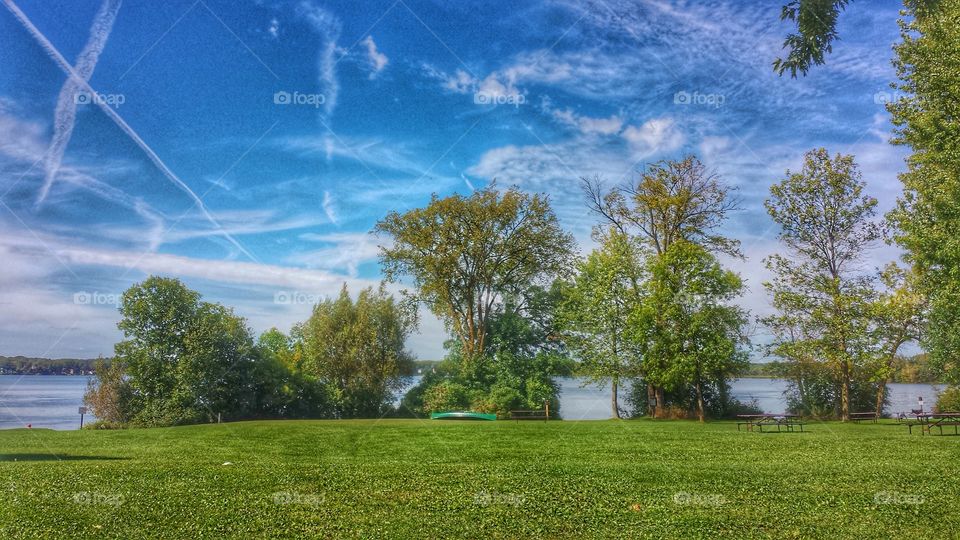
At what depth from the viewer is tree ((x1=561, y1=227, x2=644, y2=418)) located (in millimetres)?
38625

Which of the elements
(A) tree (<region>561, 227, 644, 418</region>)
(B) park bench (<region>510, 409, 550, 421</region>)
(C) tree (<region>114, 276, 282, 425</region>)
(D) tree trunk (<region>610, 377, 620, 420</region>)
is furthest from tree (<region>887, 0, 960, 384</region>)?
(C) tree (<region>114, 276, 282, 425</region>)

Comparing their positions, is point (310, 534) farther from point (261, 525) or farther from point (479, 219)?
point (479, 219)

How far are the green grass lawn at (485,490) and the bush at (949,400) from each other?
1822cm

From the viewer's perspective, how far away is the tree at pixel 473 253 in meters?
42.5

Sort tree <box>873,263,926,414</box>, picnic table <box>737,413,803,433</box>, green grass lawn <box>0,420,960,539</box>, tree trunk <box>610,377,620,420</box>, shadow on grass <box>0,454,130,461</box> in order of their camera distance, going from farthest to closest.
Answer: tree trunk <box>610,377,620,420</box> → tree <box>873,263,926,414</box> → picnic table <box>737,413,803,433</box> → shadow on grass <box>0,454,130,461</box> → green grass lawn <box>0,420,960,539</box>

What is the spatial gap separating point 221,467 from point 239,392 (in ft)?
77.6

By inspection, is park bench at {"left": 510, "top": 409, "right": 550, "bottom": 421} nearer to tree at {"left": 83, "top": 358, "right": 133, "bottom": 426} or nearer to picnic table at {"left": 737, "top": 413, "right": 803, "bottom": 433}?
picnic table at {"left": 737, "top": 413, "right": 803, "bottom": 433}

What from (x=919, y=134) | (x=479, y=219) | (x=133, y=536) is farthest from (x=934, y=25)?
(x=133, y=536)

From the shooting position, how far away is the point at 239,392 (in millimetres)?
37844

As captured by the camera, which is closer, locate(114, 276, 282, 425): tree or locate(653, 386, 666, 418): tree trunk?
locate(114, 276, 282, 425): tree

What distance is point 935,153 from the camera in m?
26.4

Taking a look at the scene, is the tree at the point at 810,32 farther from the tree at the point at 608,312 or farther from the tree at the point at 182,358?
the tree at the point at 182,358

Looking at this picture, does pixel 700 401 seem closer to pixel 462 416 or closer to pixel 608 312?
pixel 608 312

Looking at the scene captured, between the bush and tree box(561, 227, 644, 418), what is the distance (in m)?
17.8
